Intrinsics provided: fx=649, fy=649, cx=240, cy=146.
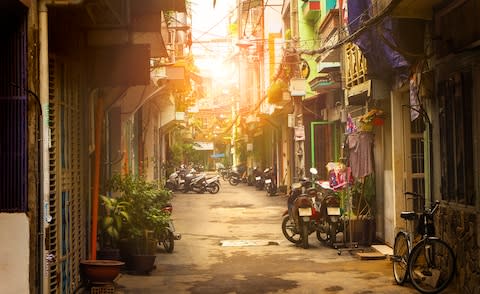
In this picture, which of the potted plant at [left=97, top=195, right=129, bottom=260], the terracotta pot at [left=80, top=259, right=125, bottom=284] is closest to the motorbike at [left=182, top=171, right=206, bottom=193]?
the potted plant at [left=97, top=195, right=129, bottom=260]

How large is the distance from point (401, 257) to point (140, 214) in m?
4.19

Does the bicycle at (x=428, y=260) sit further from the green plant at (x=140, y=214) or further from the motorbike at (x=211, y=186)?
the motorbike at (x=211, y=186)

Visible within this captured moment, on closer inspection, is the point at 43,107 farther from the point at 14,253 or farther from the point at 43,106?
the point at 14,253

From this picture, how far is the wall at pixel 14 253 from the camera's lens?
5.21 meters

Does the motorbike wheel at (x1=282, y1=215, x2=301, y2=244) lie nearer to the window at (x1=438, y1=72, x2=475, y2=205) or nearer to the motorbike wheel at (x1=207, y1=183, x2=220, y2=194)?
the window at (x1=438, y1=72, x2=475, y2=205)

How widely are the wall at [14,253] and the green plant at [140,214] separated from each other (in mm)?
4936

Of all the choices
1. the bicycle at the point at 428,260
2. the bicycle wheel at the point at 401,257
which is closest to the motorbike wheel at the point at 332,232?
the bicycle wheel at the point at 401,257

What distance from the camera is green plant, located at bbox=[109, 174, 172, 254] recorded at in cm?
1026

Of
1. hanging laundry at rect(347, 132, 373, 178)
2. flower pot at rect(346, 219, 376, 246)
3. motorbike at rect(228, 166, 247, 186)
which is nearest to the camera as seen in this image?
hanging laundry at rect(347, 132, 373, 178)

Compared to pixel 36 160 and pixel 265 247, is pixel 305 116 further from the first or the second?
pixel 36 160

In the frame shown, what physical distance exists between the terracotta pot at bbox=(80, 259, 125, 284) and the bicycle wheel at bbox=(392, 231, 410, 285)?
12.7 feet

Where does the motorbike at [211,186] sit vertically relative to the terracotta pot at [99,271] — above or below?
above

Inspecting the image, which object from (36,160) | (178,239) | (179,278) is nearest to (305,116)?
(178,239)

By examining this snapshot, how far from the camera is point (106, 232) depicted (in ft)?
32.6
